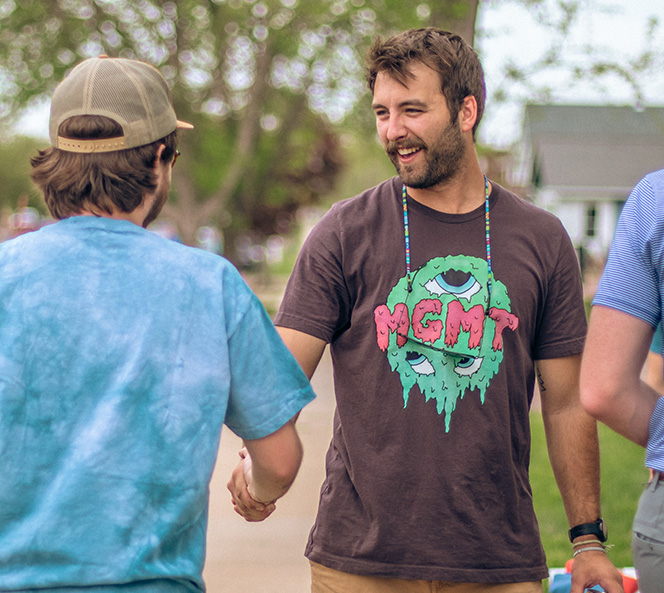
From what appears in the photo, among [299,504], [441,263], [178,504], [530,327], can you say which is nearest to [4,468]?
[178,504]

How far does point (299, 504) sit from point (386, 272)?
388 centimetres

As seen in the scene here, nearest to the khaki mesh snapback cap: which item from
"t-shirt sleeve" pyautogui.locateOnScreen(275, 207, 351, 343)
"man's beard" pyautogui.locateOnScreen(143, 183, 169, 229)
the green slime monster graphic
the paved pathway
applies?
"man's beard" pyautogui.locateOnScreen(143, 183, 169, 229)

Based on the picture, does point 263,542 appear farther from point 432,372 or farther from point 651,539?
point 651,539

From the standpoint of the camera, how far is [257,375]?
1.93 meters

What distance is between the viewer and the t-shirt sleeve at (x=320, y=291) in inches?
106

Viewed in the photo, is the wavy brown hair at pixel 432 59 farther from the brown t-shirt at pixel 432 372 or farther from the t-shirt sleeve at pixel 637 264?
the t-shirt sleeve at pixel 637 264

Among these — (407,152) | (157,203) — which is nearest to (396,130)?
(407,152)

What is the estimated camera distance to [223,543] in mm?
5430

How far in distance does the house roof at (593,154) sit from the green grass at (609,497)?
88.8 ft

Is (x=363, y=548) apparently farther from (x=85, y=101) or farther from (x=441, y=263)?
(x=85, y=101)

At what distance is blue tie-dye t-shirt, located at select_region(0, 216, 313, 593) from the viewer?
1747 mm

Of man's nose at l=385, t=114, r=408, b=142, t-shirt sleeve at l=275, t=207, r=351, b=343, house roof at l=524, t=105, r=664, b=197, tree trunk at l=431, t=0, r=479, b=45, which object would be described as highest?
house roof at l=524, t=105, r=664, b=197

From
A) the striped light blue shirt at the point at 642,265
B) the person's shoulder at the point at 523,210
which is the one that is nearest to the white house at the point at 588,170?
the person's shoulder at the point at 523,210

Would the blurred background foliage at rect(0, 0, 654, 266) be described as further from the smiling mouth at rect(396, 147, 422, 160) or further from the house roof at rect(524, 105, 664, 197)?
the house roof at rect(524, 105, 664, 197)
